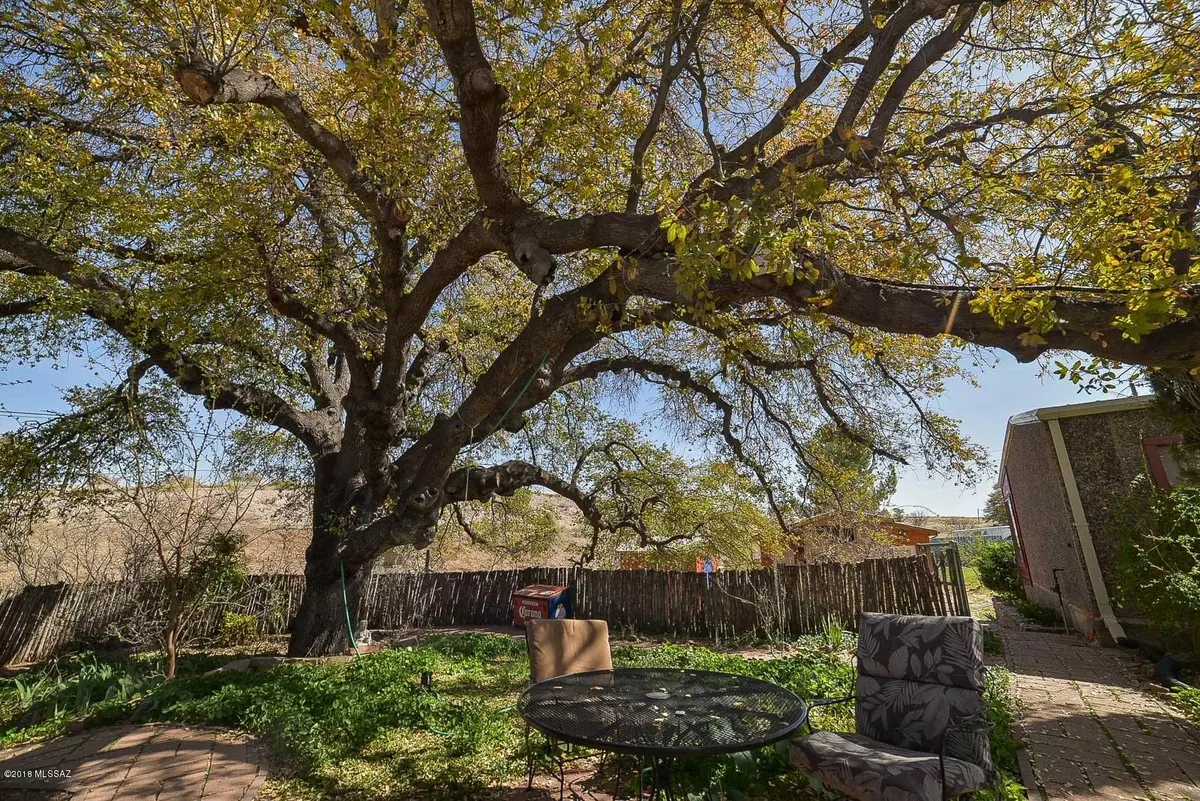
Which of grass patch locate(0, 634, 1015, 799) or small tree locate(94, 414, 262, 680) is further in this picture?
small tree locate(94, 414, 262, 680)

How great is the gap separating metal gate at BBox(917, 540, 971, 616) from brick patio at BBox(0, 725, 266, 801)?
330 inches

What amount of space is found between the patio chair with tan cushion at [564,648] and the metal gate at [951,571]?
19.3 feet

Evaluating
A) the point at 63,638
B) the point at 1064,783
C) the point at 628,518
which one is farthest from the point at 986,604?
the point at 63,638

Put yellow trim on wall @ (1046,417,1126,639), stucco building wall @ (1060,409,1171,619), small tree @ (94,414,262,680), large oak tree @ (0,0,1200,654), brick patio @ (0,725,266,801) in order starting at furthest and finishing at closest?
stucco building wall @ (1060,409,1171,619)
yellow trim on wall @ (1046,417,1126,639)
small tree @ (94,414,262,680)
large oak tree @ (0,0,1200,654)
brick patio @ (0,725,266,801)

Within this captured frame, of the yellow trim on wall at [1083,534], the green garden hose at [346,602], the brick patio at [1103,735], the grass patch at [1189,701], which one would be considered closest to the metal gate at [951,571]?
the brick patio at [1103,735]

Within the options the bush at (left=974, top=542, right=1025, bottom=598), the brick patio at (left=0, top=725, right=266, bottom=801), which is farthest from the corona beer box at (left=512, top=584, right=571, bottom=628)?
the bush at (left=974, top=542, right=1025, bottom=598)

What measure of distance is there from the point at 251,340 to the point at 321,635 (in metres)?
3.93

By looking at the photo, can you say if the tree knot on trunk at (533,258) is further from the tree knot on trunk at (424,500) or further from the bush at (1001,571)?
the bush at (1001,571)

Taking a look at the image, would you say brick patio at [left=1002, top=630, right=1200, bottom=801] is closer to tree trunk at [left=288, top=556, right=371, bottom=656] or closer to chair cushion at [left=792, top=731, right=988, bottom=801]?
chair cushion at [left=792, top=731, right=988, bottom=801]

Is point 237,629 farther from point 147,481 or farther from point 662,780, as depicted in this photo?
point 662,780

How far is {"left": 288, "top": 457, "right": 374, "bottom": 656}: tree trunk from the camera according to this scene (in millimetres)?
7473

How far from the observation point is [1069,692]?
5.47m

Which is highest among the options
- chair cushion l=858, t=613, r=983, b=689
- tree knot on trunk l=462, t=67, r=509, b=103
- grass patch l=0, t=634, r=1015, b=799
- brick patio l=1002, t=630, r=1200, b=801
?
tree knot on trunk l=462, t=67, r=509, b=103

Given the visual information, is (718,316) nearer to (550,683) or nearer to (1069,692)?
(550,683)
